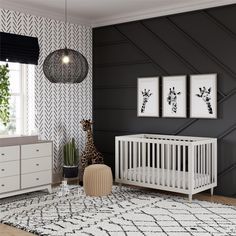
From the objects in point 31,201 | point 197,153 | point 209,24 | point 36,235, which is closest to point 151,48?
point 209,24

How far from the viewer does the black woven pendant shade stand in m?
4.04

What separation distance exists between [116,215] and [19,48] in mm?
2567

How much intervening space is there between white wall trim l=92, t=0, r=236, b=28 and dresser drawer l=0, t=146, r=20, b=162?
2.51 metres

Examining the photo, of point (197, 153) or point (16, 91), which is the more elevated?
point (16, 91)

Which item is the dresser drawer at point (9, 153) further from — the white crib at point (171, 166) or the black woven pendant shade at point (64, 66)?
the white crib at point (171, 166)

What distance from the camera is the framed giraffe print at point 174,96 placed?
527 cm

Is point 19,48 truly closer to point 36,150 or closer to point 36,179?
point 36,150

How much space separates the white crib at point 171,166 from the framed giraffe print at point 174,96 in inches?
13.0

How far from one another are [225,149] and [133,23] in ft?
7.40

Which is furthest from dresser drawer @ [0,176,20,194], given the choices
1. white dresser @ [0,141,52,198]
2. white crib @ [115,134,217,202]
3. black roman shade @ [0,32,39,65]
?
black roman shade @ [0,32,39,65]

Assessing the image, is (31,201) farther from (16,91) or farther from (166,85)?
(166,85)

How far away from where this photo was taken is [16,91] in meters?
5.43

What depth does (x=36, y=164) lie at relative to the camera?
15.9 feet

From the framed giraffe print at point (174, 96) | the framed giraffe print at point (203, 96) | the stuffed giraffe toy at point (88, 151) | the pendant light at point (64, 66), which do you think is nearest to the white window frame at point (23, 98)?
the stuffed giraffe toy at point (88, 151)
